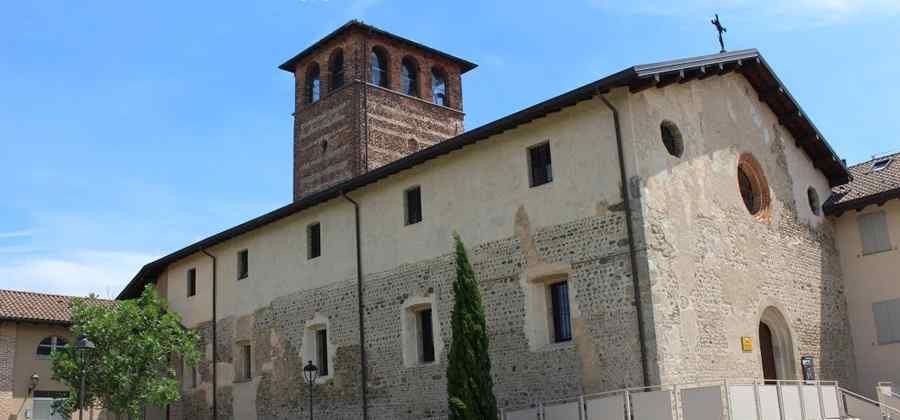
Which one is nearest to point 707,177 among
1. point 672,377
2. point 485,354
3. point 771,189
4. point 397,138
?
point 771,189

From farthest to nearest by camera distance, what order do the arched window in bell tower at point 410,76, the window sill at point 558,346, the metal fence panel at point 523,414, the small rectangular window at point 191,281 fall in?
1. the arched window in bell tower at point 410,76
2. the small rectangular window at point 191,281
3. the window sill at point 558,346
4. the metal fence panel at point 523,414

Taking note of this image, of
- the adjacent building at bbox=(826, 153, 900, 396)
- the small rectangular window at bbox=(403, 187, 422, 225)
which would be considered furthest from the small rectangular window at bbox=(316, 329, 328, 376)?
the adjacent building at bbox=(826, 153, 900, 396)

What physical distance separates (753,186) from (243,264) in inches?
603

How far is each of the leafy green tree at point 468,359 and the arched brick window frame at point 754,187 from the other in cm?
776

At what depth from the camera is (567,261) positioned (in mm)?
18719

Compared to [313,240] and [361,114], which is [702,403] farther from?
[361,114]

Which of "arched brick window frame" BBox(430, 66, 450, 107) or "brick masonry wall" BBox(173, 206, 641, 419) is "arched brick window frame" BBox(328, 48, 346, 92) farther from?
"brick masonry wall" BBox(173, 206, 641, 419)

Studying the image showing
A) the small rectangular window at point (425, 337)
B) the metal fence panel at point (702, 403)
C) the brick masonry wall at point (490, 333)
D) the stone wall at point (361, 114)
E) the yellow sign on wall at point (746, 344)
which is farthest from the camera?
the stone wall at point (361, 114)

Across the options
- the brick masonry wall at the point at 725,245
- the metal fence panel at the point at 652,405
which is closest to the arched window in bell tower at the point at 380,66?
the brick masonry wall at the point at 725,245

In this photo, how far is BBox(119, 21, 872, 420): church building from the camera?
18016 millimetres

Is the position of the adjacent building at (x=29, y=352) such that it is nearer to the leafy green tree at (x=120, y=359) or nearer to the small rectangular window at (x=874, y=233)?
the leafy green tree at (x=120, y=359)

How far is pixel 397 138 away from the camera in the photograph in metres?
39.7

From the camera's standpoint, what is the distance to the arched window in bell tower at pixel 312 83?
42.0 meters

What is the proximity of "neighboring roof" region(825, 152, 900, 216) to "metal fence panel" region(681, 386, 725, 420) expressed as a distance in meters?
10.1
